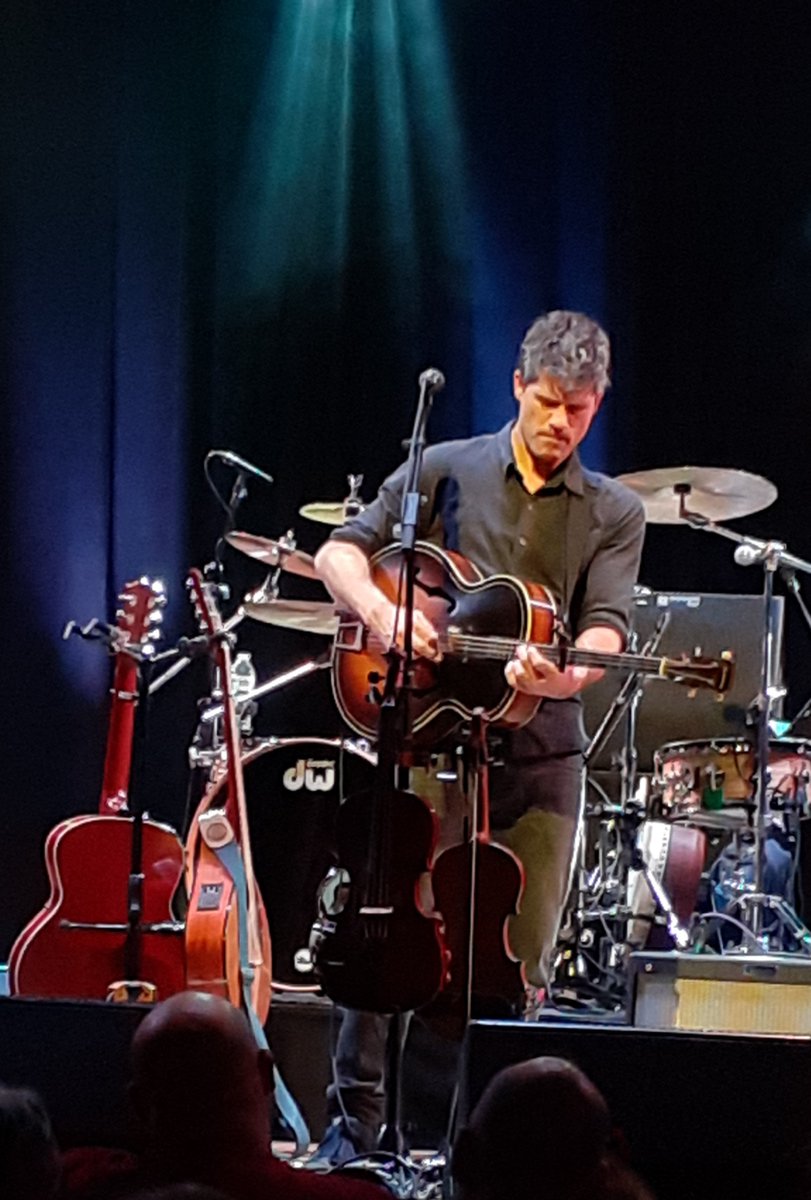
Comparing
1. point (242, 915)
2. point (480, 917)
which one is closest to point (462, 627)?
point (480, 917)

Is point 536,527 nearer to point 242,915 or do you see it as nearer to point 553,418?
point 553,418

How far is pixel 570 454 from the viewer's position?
3977mm

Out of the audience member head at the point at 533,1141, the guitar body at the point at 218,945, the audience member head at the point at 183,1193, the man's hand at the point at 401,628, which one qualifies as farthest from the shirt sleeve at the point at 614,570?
the audience member head at the point at 183,1193

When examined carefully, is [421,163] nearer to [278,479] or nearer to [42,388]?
[278,479]

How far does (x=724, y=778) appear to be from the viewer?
6020 mm

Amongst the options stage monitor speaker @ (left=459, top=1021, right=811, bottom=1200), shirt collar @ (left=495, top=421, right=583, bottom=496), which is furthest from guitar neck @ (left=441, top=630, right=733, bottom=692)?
stage monitor speaker @ (left=459, top=1021, right=811, bottom=1200)

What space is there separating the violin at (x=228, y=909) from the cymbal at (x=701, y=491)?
200 cm

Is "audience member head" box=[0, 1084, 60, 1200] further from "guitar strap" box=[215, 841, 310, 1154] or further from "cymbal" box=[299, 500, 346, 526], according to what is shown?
"cymbal" box=[299, 500, 346, 526]

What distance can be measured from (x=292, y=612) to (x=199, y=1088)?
3.67 metres

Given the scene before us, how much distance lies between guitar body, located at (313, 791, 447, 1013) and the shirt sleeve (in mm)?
701

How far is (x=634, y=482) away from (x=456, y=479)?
1916 millimetres

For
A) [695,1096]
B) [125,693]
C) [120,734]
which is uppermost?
[125,693]

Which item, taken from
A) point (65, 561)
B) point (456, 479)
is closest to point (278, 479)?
point (65, 561)

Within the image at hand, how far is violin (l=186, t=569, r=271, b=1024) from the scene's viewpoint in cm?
413
